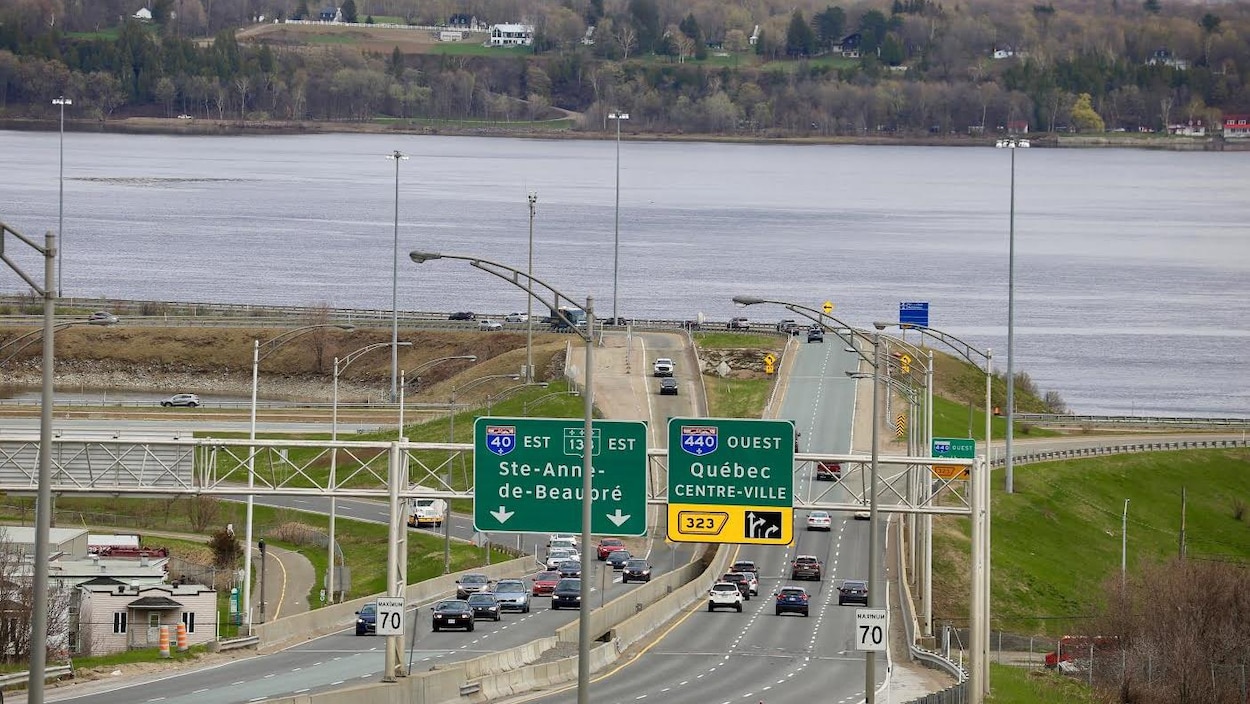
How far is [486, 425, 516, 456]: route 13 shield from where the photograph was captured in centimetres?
4341

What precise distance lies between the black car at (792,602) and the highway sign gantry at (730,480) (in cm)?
2287

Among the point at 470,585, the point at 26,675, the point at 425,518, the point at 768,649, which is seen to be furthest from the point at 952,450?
the point at 26,675

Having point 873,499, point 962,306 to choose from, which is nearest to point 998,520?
point 873,499

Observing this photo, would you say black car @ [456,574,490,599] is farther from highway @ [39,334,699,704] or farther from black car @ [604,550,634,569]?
black car @ [604,550,634,569]

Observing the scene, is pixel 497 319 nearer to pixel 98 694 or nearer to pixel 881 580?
pixel 881 580

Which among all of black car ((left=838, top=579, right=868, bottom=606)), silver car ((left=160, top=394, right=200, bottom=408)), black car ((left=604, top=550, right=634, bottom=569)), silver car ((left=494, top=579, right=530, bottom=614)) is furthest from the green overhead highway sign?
silver car ((left=160, top=394, right=200, bottom=408))

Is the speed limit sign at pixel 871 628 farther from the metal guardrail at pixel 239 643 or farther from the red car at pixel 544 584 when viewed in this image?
the red car at pixel 544 584

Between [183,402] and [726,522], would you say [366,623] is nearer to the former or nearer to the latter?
[726,522]

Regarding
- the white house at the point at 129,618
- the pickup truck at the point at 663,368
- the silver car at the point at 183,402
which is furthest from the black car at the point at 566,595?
the silver car at the point at 183,402

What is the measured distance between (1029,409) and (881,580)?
5187 cm

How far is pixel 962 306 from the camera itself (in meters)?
194

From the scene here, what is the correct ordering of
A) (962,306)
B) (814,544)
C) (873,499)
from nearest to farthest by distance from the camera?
(873,499) → (814,544) → (962,306)

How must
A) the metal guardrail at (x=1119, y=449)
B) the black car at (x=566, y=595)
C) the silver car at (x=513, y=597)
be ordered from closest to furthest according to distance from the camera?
the silver car at (x=513, y=597), the black car at (x=566, y=595), the metal guardrail at (x=1119, y=449)

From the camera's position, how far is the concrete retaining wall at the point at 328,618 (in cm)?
5575
